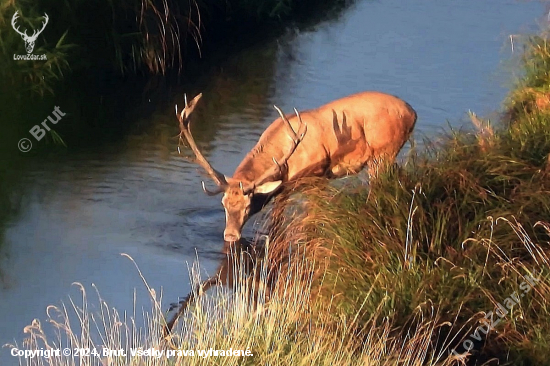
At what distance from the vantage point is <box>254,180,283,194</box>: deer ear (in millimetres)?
7629

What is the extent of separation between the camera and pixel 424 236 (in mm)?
6105

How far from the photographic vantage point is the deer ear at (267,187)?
763 cm

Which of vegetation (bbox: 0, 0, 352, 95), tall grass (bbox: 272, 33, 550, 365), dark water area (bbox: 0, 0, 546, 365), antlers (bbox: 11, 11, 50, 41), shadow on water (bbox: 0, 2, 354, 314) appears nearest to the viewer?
tall grass (bbox: 272, 33, 550, 365)

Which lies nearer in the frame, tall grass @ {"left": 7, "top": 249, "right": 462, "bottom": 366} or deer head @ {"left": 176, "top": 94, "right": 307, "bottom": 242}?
tall grass @ {"left": 7, "top": 249, "right": 462, "bottom": 366}

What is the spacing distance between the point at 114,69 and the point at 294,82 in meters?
2.53

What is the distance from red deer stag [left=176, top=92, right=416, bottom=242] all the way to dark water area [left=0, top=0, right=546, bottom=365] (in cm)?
A: 52

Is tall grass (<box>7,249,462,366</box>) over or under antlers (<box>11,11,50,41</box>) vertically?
under

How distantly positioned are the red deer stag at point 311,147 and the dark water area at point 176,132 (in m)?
0.52

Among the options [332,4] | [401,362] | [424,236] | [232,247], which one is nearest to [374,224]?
[424,236]

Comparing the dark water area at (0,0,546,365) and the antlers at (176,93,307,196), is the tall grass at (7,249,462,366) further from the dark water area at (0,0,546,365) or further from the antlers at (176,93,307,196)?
the antlers at (176,93,307,196)

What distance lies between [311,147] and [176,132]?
9.93 feet

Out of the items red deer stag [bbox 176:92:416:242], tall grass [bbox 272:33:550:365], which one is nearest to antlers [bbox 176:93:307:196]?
red deer stag [bbox 176:92:416:242]

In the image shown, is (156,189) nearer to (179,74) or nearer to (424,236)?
(424,236)

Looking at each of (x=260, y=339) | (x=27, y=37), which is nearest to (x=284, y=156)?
(x=260, y=339)
